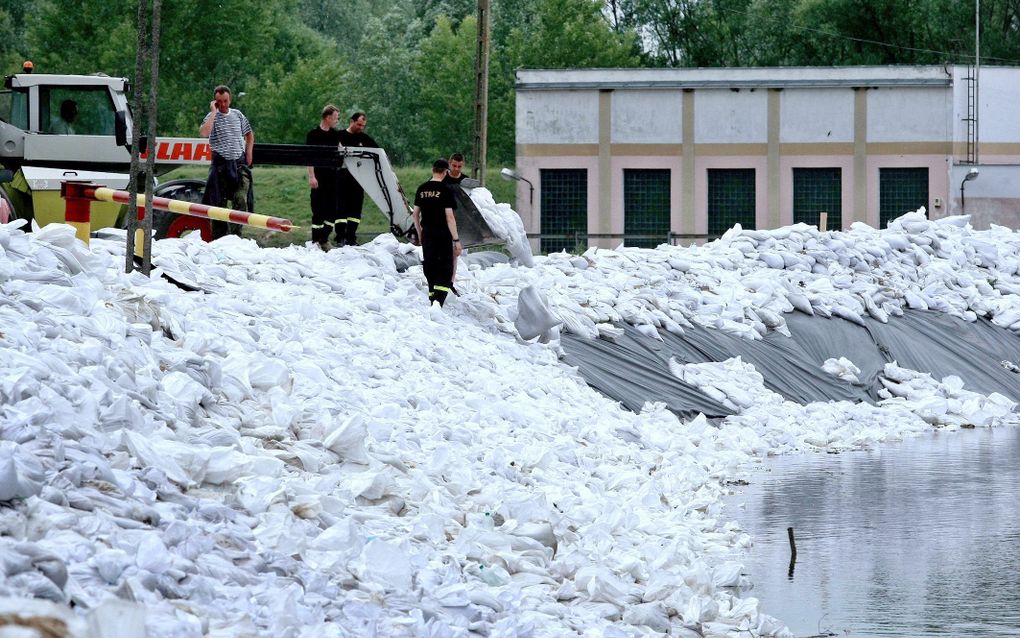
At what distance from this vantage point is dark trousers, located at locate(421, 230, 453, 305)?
15273mm

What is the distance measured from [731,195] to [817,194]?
220 cm

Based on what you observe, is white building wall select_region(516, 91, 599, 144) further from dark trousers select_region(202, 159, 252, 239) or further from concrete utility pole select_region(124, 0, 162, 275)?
concrete utility pole select_region(124, 0, 162, 275)

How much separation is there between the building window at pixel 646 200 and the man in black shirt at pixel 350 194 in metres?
23.4

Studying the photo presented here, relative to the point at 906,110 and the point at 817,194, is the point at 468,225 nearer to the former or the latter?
the point at 817,194

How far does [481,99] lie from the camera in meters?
25.7

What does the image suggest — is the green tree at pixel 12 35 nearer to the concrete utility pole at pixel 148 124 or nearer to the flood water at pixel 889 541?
the concrete utility pole at pixel 148 124

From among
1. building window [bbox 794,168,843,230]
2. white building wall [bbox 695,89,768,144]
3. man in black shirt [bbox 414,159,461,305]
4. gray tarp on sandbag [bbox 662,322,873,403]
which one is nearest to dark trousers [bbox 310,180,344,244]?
man in black shirt [bbox 414,159,461,305]

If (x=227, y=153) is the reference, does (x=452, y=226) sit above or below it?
below

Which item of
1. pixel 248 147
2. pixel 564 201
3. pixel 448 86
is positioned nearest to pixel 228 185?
pixel 248 147

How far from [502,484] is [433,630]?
3.14 metres

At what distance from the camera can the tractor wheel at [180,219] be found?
17578 mm

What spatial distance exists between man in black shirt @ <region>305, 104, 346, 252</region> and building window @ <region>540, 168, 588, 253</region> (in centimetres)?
2312

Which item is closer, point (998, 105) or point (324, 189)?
point (324, 189)

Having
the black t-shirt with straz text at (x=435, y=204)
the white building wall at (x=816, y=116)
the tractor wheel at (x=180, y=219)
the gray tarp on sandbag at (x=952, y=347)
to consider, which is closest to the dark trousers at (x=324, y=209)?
the tractor wheel at (x=180, y=219)
